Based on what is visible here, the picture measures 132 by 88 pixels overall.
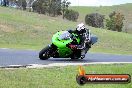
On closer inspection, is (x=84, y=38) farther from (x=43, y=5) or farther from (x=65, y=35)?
(x=43, y=5)

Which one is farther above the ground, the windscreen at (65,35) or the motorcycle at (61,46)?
the windscreen at (65,35)

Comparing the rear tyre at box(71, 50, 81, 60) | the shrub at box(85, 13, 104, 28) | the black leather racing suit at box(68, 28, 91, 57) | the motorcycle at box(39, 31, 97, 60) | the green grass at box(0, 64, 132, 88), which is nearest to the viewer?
the green grass at box(0, 64, 132, 88)

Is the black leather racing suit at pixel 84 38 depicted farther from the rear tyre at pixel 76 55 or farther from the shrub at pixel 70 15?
the shrub at pixel 70 15

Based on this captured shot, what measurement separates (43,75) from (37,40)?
4083 cm

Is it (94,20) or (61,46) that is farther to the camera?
(94,20)

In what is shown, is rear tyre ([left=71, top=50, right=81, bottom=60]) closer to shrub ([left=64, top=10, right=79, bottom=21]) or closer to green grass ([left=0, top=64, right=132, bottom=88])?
green grass ([left=0, top=64, right=132, bottom=88])

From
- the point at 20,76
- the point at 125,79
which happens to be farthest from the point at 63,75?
the point at 125,79

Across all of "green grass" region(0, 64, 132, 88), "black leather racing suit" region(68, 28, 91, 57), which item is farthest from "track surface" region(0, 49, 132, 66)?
"green grass" region(0, 64, 132, 88)

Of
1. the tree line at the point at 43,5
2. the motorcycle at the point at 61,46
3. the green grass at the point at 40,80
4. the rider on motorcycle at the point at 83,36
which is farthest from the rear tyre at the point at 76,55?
the tree line at the point at 43,5

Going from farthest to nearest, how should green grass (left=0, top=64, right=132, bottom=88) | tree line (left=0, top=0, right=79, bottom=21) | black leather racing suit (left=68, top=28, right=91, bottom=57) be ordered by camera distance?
1. tree line (left=0, top=0, right=79, bottom=21)
2. black leather racing suit (left=68, top=28, right=91, bottom=57)
3. green grass (left=0, top=64, right=132, bottom=88)

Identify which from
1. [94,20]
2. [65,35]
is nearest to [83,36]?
[65,35]

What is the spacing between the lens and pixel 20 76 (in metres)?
10.4

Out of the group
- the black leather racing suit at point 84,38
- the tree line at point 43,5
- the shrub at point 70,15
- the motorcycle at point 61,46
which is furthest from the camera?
the shrub at point 70,15

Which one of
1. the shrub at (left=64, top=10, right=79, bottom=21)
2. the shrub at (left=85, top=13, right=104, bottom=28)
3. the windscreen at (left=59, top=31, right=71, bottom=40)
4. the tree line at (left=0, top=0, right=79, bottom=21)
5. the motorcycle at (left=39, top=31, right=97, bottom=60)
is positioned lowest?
the shrub at (left=85, top=13, right=104, bottom=28)
